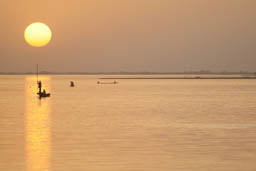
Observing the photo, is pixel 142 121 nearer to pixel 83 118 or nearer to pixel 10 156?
pixel 83 118

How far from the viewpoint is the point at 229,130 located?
100 feet

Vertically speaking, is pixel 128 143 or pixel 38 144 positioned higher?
pixel 38 144

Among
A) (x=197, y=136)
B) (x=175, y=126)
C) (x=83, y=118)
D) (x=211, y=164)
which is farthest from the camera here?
(x=83, y=118)

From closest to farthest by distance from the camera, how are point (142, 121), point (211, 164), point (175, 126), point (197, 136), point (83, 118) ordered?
1. point (211, 164)
2. point (197, 136)
3. point (175, 126)
4. point (142, 121)
5. point (83, 118)

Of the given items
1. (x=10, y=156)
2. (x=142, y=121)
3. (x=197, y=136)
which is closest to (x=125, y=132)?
(x=197, y=136)

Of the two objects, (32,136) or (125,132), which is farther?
(125,132)

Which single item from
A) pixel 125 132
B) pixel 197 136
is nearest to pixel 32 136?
pixel 125 132

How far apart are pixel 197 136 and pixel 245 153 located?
5906mm

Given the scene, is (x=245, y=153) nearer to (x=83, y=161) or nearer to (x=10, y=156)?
(x=83, y=161)

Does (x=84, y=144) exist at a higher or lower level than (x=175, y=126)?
lower

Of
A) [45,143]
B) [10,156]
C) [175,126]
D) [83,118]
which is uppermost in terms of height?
[83,118]

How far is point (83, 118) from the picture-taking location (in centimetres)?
3938

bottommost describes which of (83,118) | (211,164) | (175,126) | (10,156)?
(211,164)

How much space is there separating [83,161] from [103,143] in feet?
16.9
